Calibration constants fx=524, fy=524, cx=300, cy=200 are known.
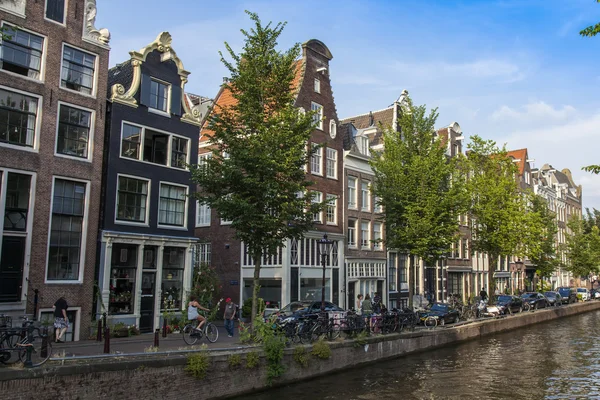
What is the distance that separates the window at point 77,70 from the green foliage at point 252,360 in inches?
537

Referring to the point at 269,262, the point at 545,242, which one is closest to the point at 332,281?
the point at 269,262

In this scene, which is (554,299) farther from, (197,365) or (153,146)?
(197,365)

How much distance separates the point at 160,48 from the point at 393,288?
82.2 feet

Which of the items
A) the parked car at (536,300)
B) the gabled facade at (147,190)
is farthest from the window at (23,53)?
the parked car at (536,300)

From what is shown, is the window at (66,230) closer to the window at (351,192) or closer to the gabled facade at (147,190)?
the gabled facade at (147,190)

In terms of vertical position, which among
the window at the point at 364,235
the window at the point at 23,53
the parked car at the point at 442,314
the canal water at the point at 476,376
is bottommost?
the canal water at the point at 476,376

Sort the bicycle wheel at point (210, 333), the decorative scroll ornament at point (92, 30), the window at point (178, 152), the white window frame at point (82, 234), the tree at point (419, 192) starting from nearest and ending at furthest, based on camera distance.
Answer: the bicycle wheel at point (210, 333)
the white window frame at point (82, 234)
the decorative scroll ornament at point (92, 30)
the window at point (178, 152)
the tree at point (419, 192)

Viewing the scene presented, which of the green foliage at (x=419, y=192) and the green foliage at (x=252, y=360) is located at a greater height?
the green foliage at (x=419, y=192)

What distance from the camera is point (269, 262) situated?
3238cm

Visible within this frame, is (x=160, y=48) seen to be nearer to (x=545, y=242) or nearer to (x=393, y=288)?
(x=393, y=288)

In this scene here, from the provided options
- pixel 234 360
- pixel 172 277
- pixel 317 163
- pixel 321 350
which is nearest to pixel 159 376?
pixel 234 360

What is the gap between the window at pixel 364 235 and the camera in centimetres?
3841

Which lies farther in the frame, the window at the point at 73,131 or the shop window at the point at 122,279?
the shop window at the point at 122,279

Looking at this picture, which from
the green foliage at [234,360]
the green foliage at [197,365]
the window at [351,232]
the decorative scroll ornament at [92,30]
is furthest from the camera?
the window at [351,232]
